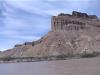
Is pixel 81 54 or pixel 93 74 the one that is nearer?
pixel 93 74

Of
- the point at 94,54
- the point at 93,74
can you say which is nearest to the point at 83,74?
the point at 93,74

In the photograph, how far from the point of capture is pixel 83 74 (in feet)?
139

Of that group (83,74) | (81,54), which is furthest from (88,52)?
(83,74)

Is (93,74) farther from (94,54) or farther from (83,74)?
(94,54)

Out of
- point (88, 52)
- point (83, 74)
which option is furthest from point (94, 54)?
point (83, 74)

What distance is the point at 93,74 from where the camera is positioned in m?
40.8

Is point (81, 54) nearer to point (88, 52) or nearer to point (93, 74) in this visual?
point (88, 52)

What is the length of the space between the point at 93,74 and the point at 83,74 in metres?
2.03

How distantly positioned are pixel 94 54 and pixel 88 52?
9.29m

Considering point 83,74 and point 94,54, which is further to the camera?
point 94,54

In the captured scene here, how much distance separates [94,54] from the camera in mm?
190625

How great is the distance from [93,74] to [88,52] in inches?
6299

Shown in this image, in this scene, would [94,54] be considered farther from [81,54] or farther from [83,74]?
[83,74]

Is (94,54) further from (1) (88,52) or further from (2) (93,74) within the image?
(2) (93,74)
